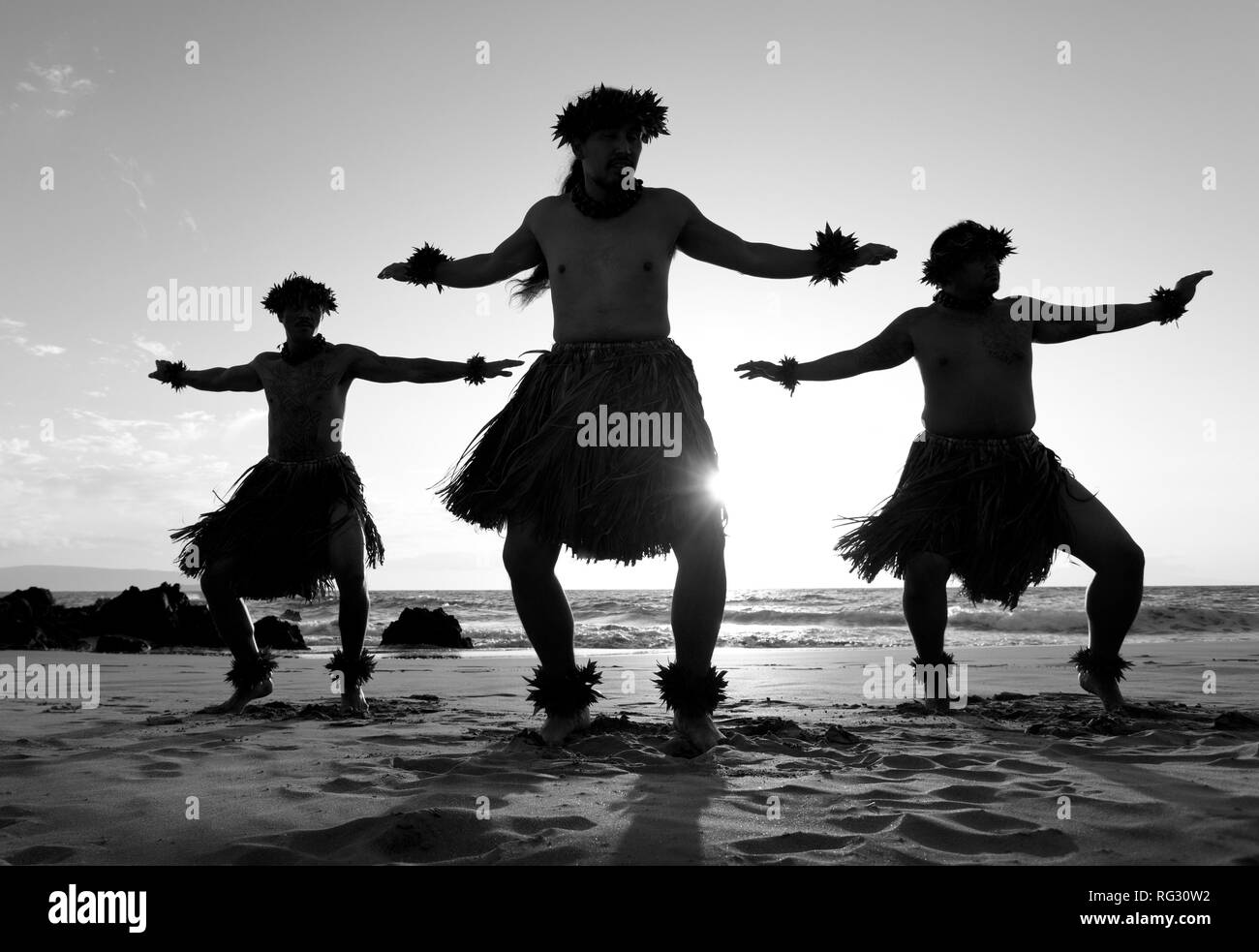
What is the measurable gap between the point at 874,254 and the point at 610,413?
1069 mm

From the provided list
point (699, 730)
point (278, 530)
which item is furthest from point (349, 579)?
point (699, 730)

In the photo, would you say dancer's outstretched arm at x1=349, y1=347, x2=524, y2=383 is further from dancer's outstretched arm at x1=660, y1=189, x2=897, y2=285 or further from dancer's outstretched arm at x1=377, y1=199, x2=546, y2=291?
dancer's outstretched arm at x1=660, y1=189, x2=897, y2=285

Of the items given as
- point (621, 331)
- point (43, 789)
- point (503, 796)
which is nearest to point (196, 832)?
point (503, 796)

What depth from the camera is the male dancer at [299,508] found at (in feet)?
15.0

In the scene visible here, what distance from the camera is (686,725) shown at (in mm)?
2873

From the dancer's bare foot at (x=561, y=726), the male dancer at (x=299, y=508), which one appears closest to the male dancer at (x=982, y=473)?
the dancer's bare foot at (x=561, y=726)

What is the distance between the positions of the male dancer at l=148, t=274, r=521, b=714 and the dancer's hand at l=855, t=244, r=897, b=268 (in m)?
1.92

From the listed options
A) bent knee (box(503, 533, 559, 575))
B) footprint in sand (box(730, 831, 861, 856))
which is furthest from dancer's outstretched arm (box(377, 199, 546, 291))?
footprint in sand (box(730, 831, 861, 856))

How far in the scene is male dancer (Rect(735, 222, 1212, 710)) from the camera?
3.73 metres

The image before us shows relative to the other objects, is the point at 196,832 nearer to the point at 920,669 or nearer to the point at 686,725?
the point at 686,725

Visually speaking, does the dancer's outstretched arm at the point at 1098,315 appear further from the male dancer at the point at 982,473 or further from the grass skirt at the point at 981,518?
the grass skirt at the point at 981,518

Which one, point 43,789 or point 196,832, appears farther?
point 43,789

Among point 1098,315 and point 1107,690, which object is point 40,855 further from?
point 1098,315
